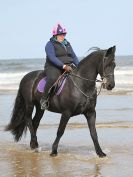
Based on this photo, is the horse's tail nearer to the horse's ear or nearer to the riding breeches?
the riding breeches

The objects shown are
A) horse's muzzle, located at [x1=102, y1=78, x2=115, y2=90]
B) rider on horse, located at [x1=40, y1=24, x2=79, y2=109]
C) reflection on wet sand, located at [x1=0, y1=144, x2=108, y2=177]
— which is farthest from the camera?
rider on horse, located at [x1=40, y1=24, x2=79, y2=109]

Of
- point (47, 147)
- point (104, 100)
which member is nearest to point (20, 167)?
point (47, 147)

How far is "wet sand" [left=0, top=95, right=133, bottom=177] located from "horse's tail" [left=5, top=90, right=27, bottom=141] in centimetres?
27

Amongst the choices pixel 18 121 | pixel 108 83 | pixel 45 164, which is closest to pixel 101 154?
pixel 45 164

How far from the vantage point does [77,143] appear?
32.8 feet

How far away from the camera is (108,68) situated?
26.5 ft

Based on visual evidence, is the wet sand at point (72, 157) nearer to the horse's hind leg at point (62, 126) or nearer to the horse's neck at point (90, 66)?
the horse's hind leg at point (62, 126)

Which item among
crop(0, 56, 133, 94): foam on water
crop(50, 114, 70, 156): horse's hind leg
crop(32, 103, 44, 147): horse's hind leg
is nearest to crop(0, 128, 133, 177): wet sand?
crop(50, 114, 70, 156): horse's hind leg

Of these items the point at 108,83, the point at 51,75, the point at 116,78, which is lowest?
the point at 116,78

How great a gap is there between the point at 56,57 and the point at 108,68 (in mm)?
→ 1149

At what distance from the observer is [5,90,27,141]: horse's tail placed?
9.95 metres

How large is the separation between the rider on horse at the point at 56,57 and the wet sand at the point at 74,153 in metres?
1.09

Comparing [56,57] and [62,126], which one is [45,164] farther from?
[56,57]

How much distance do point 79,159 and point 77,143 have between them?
5.54 ft
